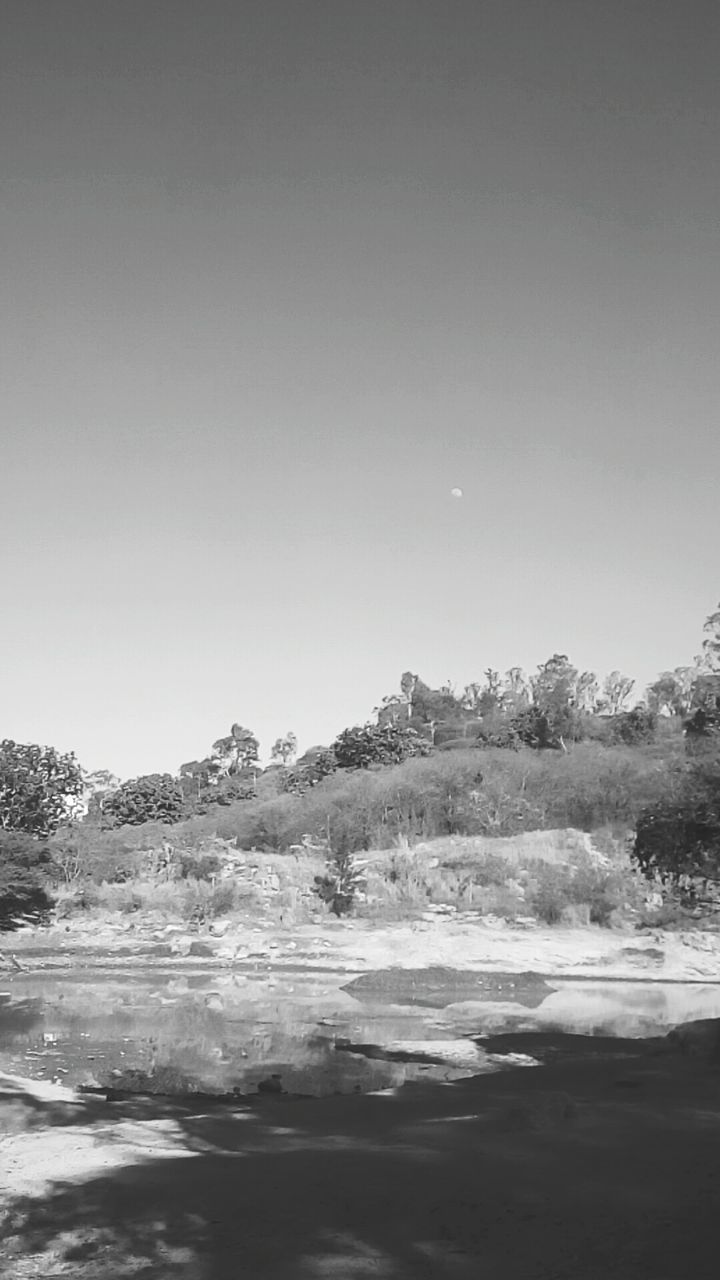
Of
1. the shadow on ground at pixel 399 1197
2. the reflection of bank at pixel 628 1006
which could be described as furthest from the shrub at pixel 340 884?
the shadow on ground at pixel 399 1197

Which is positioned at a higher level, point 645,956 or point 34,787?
point 34,787

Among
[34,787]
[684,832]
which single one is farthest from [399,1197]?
[34,787]

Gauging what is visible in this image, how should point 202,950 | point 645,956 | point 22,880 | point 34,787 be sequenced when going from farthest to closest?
point 34,787
point 22,880
point 202,950
point 645,956

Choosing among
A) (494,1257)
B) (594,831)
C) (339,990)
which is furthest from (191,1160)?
(594,831)

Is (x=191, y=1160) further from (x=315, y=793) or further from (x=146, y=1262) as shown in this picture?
(x=315, y=793)

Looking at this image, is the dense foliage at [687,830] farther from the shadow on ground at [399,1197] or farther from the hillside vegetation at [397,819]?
the shadow on ground at [399,1197]

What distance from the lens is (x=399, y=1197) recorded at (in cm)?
637

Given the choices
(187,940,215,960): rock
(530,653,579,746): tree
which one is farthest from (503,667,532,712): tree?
(187,940,215,960): rock

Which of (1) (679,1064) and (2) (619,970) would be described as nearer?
(1) (679,1064)

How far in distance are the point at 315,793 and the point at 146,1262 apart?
38.6 meters

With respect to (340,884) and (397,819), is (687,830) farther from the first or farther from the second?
(397,819)

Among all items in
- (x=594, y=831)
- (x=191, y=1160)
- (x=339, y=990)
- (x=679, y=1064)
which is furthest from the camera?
(x=594, y=831)

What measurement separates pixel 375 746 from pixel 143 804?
13685 millimetres

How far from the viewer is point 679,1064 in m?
11.8
